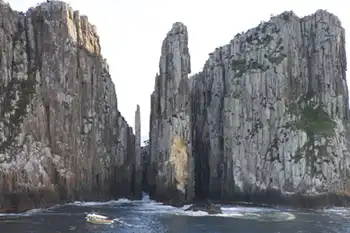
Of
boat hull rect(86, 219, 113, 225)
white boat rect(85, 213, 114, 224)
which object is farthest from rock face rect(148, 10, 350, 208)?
boat hull rect(86, 219, 113, 225)

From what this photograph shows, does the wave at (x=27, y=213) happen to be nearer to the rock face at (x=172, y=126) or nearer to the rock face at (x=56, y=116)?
the rock face at (x=56, y=116)

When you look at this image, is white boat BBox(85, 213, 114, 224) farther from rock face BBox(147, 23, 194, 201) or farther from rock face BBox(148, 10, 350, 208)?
rock face BBox(148, 10, 350, 208)

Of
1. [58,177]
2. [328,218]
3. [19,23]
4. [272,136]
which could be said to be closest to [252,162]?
[272,136]

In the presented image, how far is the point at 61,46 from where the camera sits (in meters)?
123

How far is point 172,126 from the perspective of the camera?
12950 centimetres

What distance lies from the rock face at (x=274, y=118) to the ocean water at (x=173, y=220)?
10728mm

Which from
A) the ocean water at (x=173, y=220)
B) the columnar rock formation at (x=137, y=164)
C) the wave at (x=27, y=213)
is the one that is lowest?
the ocean water at (x=173, y=220)

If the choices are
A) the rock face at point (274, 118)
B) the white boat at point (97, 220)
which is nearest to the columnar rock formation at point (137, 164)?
the rock face at point (274, 118)

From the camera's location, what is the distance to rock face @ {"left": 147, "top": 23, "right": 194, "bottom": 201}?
413 feet

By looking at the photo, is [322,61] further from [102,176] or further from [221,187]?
[102,176]

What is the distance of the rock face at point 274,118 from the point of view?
122312 mm

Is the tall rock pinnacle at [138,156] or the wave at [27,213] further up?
the tall rock pinnacle at [138,156]

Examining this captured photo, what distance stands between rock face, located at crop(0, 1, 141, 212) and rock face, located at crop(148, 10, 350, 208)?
42.9 ft

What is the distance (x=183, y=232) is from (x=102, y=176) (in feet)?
175
